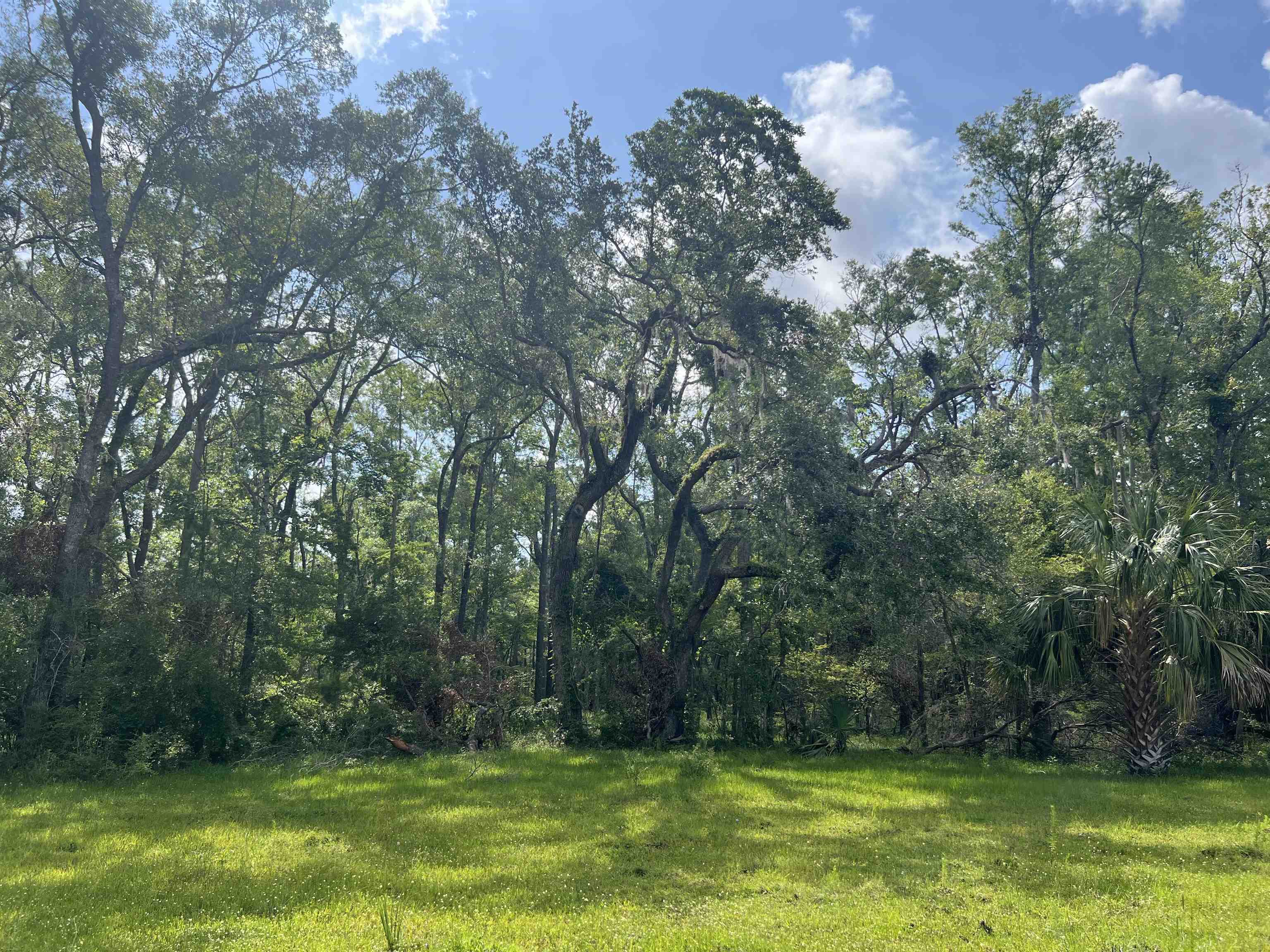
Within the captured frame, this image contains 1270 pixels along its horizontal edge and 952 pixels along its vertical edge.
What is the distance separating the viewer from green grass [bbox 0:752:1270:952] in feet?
18.5

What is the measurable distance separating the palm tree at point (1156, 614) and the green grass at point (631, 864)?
1.71m

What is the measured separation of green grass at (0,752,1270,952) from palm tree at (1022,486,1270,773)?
171 cm

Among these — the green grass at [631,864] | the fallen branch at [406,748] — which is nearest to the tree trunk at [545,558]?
the fallen branch at [406,748]

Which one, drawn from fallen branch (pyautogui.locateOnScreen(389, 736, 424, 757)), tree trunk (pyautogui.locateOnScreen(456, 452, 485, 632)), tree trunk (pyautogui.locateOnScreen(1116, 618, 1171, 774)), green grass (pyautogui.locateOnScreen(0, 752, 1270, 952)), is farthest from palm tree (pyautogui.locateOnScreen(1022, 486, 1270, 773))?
tree trunk (pyautogui.locateOnScreen(456, 452, 485, 632))

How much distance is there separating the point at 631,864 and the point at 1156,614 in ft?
37.6

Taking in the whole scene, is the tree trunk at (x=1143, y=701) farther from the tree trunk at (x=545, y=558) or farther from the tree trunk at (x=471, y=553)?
the tree trunk at (x=471, y=553)

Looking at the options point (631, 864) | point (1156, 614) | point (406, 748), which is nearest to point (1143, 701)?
point (1156, 614)

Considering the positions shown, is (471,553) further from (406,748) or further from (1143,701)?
(1143,701)

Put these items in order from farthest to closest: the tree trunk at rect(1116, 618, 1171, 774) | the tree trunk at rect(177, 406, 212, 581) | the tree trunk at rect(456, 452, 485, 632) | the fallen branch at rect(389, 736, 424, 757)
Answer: the tree trunk at rect(456, 452, 485, 632)
the tree trunk at rect(177, 406, 212, 581)
the fallen branch at rect(389, 736, 424, 757)
the tree trunk at rect(1116, 618, 1171, 774)

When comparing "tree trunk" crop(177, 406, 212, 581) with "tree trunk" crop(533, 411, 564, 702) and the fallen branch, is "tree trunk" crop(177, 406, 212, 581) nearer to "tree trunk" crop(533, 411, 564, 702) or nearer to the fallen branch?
the fallen branch

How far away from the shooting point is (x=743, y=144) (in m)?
17.7

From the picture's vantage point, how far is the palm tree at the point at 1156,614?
43.4 ft

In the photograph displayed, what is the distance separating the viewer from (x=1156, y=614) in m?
13.9

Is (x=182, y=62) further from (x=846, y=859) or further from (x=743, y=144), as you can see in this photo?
(x=846, y=859)
